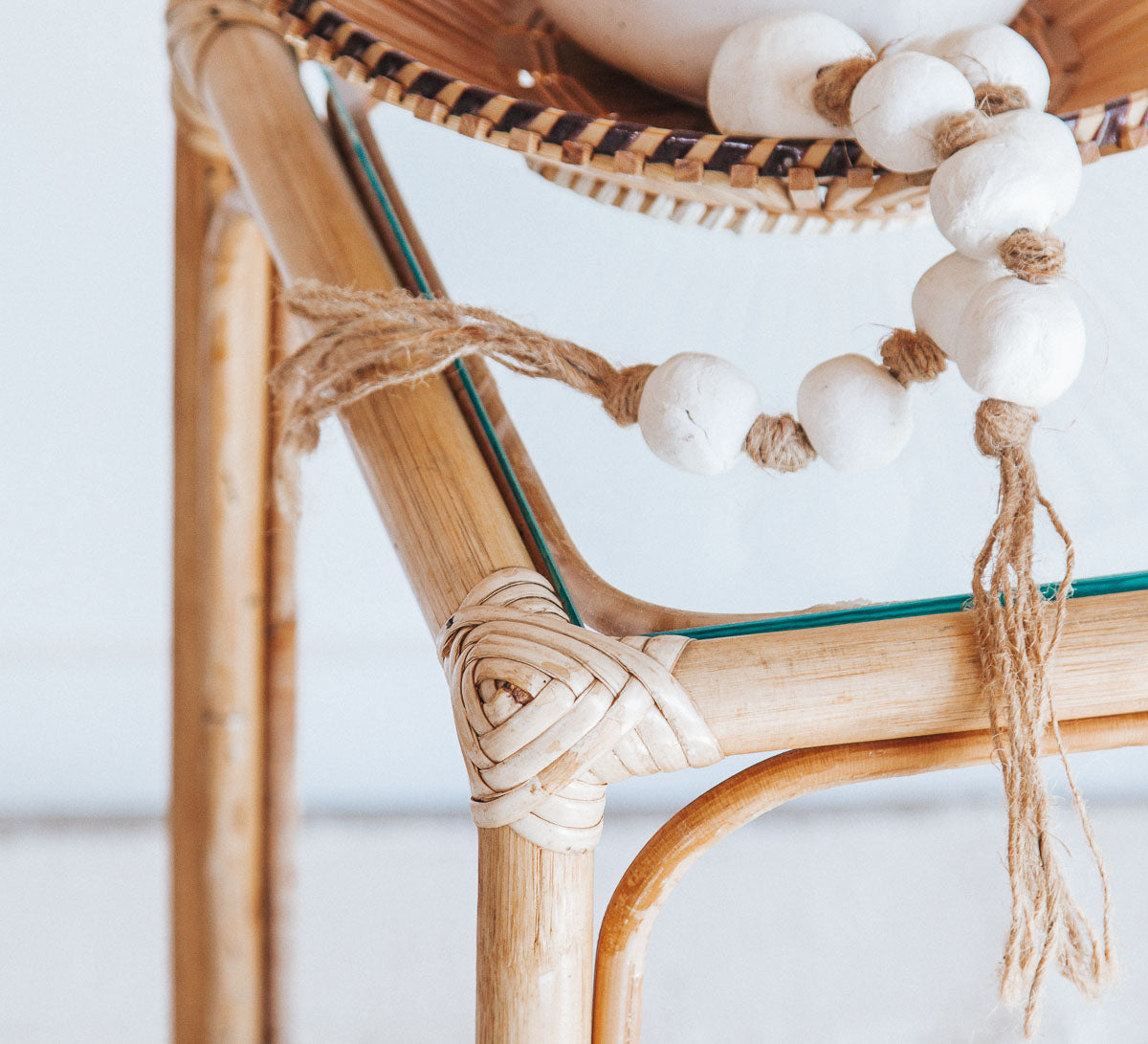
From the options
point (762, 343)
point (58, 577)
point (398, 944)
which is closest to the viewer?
point (762, 343)

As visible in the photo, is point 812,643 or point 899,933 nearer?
point 812,643

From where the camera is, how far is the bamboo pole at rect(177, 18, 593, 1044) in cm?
22

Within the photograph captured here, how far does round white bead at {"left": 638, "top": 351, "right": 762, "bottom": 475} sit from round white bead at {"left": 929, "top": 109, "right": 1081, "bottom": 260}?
6 centimetres

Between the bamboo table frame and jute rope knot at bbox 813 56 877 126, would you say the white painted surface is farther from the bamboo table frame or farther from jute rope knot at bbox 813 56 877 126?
jute rope knot at bbox 813 56 877 126

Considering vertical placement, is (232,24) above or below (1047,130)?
above

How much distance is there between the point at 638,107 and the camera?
0.34 meters

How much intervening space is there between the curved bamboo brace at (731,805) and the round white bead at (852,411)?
2.5 inches

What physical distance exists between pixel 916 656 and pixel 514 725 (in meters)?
0.08

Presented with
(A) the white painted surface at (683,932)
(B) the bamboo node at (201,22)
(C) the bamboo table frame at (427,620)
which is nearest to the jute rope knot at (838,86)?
(C) the bamboo table frame at (427,620)

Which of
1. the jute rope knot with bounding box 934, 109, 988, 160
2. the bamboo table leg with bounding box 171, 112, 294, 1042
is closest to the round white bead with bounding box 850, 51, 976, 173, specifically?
the jute rope knot with bounding box 934, 109, 988, 160

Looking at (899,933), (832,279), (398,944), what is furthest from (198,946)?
(832,279)

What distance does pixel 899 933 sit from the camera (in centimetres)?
69

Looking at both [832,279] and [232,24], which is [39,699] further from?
[832,279]

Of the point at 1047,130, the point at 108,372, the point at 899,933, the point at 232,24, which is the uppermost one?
the point at 108,372
